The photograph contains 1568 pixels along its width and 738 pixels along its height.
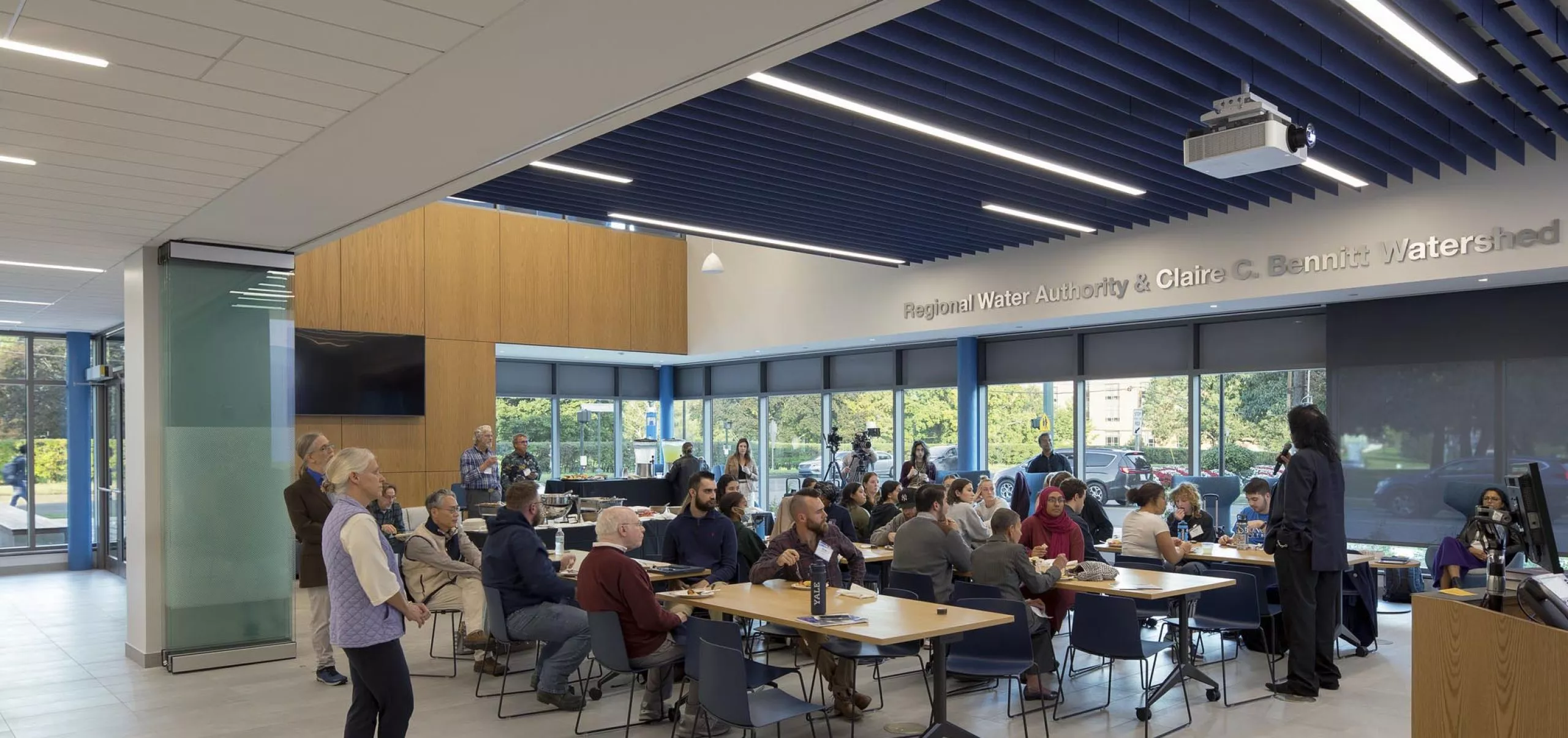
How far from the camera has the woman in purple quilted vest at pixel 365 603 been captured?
411 centimetres

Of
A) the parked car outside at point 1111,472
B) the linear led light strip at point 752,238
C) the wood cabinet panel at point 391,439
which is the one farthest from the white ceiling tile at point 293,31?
the parked car outside at point 1111,472

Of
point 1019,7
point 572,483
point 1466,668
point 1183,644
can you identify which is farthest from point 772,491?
point 1466,668

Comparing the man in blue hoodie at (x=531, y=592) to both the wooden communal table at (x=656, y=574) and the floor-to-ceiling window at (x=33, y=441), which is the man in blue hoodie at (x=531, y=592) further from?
the floor-to-ceiling window at (x=33, y=441)

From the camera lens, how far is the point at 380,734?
427cm

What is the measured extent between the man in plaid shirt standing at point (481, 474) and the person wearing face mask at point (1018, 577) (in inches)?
264

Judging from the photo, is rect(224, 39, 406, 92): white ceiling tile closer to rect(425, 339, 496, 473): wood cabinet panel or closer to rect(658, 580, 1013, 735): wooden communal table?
rect(658, 580, 1013, 735): wooden communal table

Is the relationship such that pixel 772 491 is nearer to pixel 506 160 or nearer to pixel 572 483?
pixel 572 483

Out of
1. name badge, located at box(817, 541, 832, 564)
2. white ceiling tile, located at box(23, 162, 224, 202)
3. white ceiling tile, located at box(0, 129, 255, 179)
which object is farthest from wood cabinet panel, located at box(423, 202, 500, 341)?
name badge, located at box(817, 541, 832, 564)

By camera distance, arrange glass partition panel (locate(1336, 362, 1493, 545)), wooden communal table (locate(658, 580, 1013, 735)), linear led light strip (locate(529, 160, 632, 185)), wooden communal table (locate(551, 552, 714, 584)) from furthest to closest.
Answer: glass partition panel (locate(1336, 362, 1493, 545)) → linear led light strip (locate(529, 160, 632, 185)) → wooden communal table (locate(551, 552, 714, 584)) → wooden communal table (locate(658, 580, 1013, 735))

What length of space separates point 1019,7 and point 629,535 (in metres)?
3.28

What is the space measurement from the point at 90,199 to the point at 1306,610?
756 cm

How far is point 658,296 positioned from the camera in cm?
1634

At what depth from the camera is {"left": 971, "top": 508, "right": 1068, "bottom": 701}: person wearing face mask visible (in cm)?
603

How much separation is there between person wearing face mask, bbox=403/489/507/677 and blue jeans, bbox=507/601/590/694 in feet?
2.96
